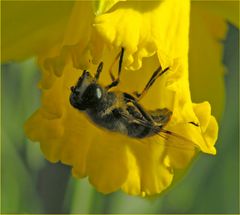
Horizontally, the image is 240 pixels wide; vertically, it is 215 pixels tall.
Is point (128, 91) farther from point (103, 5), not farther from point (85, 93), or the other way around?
point (103, 5)

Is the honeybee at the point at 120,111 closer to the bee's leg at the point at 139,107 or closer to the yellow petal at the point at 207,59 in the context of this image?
the bee's leg at the point at 139,107

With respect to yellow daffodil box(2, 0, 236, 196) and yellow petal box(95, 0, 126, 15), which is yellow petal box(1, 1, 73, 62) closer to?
yellow daffodil box(2, 0, 236, 196)

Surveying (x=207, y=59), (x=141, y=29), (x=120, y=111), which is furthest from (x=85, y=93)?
(x=207, y=59)

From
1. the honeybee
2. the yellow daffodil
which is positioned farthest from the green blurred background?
the honeybee

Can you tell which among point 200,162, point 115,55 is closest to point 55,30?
point 115,55

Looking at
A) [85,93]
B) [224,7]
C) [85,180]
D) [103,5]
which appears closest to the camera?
[103,5]

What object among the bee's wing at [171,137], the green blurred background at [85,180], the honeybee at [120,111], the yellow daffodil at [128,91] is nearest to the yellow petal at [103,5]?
the yellow daffodil at [128,91]

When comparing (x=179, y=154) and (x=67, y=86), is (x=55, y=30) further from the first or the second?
(x=179, y=154)
